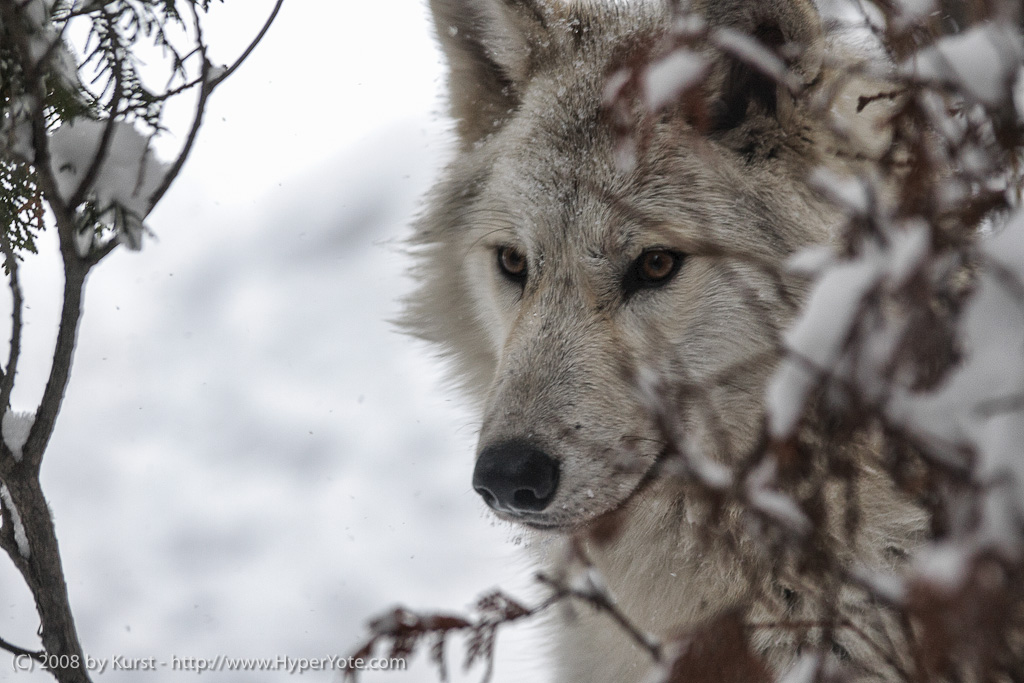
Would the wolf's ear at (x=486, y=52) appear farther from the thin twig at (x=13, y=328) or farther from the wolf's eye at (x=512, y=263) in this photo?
the thin twig at (x=13, y=328)

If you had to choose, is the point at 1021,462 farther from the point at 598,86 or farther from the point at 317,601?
the point at 317,601

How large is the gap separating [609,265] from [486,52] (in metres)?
1.02

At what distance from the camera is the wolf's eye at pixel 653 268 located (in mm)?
2484

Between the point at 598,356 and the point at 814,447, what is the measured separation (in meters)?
1.14

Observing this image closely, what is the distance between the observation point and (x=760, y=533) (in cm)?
125

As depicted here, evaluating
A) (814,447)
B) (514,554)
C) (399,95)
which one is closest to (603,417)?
(814,447)

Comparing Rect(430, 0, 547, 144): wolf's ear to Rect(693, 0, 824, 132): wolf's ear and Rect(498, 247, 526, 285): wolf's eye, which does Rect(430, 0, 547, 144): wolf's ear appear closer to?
Rect(498, 247, 526, 285): wolf's eye

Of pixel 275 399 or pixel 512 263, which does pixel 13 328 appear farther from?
pixel 275 399

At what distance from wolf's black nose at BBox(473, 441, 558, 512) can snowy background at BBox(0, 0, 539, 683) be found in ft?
2.38

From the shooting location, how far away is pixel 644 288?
2.51 m

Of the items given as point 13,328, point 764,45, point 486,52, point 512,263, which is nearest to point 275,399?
point 512,263

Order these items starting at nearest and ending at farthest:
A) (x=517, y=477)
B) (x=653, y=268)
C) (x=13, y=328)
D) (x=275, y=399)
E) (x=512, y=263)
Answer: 1. (x=13, y=328)
2. (x=517, y=477)
3. (x=653, y=268)
4. (x=512, y=263)
5. (x=275, y=399)

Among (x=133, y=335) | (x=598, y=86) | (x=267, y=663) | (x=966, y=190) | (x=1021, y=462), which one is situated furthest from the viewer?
(x=133, y=335)

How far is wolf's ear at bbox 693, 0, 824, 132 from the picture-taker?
2.14 metres
